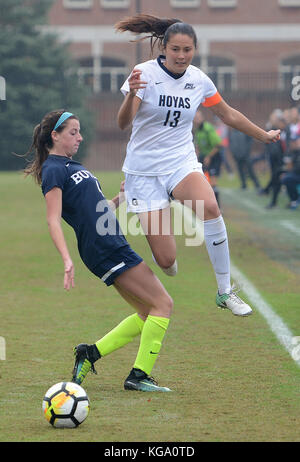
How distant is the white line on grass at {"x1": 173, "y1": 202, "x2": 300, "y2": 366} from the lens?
8.12m

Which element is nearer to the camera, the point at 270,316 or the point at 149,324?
the point at 149,324

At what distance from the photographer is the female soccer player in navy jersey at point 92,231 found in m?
6.55

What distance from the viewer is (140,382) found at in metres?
6.76

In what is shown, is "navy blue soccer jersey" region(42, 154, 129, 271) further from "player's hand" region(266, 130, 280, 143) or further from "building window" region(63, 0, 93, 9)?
"building window" region(63, 0, 93, 9)

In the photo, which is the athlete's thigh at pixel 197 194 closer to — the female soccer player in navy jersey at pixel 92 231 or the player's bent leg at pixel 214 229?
the player's bent leg at pixel 214 229

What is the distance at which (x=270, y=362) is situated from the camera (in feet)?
25.0

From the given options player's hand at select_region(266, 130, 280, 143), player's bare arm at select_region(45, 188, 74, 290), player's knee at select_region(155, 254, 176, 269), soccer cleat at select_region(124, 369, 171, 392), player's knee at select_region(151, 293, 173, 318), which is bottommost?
soccer cleat at select_region(124, 369, 171, 392)

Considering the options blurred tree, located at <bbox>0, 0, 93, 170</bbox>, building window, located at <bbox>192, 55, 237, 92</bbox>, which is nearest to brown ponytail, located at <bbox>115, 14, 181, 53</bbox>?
blurred tree, located at <bbox>0, 0, 93, 170</bbox>

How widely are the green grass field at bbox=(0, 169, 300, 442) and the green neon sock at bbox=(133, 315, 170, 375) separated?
241mm

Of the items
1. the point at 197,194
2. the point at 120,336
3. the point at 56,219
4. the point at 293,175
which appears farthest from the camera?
the point at 293,175

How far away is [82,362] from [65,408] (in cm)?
107

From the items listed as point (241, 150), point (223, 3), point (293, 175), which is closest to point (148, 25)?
point (293, 175)

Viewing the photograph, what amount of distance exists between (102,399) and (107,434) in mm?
945

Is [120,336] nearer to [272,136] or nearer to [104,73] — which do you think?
[272,136]
